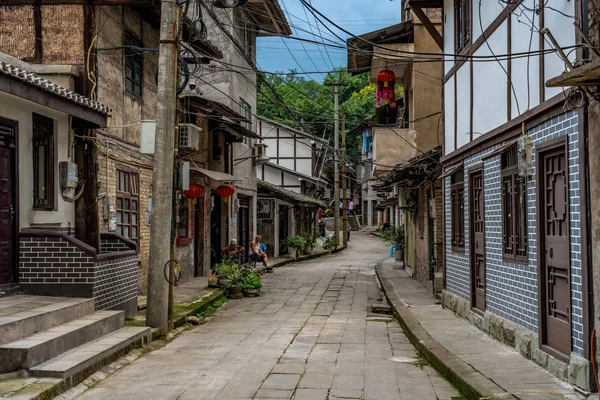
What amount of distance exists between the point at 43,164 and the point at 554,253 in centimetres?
728

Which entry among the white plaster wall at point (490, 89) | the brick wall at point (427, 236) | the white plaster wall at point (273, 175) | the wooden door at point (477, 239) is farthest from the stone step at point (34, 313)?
the white plaster wall at point (273, 175)

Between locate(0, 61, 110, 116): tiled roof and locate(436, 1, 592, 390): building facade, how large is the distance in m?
5.17

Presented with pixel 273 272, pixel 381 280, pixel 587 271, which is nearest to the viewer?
pixel 587 271

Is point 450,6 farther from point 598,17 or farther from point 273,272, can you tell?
point 273,272

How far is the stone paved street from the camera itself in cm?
686

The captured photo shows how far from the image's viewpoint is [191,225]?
61.2ft

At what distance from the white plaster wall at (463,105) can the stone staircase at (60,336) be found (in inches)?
252

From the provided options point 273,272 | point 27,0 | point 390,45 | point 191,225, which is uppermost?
point 390,45

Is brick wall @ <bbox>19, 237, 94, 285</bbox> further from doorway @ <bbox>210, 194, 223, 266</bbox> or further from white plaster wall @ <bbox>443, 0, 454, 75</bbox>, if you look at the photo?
doorway @ <bbox>210, 194, 223, 266</bbox>

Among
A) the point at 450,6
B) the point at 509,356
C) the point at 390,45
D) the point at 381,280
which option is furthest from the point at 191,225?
the point at 509,356

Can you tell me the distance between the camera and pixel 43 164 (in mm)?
10008

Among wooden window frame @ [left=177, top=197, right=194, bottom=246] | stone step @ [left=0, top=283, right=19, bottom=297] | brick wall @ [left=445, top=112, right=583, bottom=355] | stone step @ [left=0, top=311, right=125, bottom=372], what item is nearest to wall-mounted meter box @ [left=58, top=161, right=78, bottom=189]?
stone step @ [left=0, top=283, right=19, bottom=297]

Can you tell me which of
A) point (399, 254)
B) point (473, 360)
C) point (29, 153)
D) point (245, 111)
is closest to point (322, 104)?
point (399, 254)

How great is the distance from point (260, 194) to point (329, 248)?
34.4 feet
